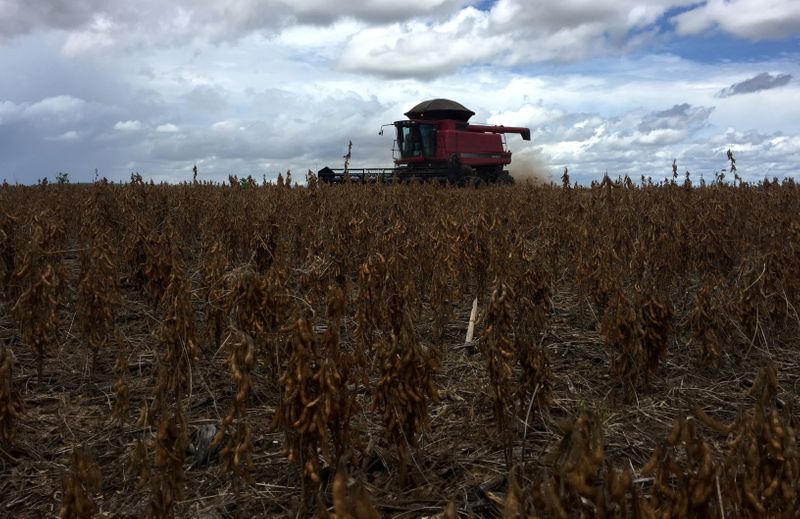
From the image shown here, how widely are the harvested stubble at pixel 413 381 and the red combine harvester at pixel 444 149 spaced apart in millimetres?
16175

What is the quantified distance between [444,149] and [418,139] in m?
1.25

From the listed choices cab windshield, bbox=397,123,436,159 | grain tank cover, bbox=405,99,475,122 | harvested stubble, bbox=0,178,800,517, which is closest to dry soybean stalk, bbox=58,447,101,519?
harvested stubble, bbox=0,178,800,517

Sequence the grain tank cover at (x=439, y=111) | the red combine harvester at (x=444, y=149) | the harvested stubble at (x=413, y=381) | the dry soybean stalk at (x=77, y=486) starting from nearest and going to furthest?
1. the harvested stubble at (x=413, y=381)
2. the dry soybean stalk at (x=77, y=486)
3. the red combine harvester at (x=444, y=149)
4. the grain tank cover at (x=439, y=111)

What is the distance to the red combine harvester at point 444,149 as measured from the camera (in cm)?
2486

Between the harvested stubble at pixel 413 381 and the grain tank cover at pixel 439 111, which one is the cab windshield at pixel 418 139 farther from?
the harvested stubble at pixel 413 381

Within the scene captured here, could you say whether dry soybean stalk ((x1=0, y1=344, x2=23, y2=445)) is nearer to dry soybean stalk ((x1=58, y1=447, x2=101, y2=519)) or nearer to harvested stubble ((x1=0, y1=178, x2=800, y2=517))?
harvested stubble ((x1=0, y1=178, x2=800, y2=517))

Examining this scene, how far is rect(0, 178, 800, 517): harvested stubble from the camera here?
2.03 meters

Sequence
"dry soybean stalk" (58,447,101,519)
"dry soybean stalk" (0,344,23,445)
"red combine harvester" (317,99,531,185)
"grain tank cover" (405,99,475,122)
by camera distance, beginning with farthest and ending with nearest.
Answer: "grain tank cover" (405,99,475,122)
"red combine harvester" (317,99,531,185)
"dry soybean stalk" (0,344,23,445)
"dry soybean stalk" (58,447,101,519)

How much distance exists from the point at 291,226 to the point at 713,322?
16.3ft

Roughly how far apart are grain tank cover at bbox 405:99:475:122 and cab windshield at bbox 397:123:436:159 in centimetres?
259

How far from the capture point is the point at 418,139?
27.0m

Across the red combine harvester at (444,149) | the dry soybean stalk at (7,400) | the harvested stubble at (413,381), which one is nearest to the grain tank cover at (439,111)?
the red combine harvester at (444,149)

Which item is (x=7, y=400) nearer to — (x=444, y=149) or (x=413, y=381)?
(x=413, y=381)

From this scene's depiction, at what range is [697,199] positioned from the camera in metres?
11.0
